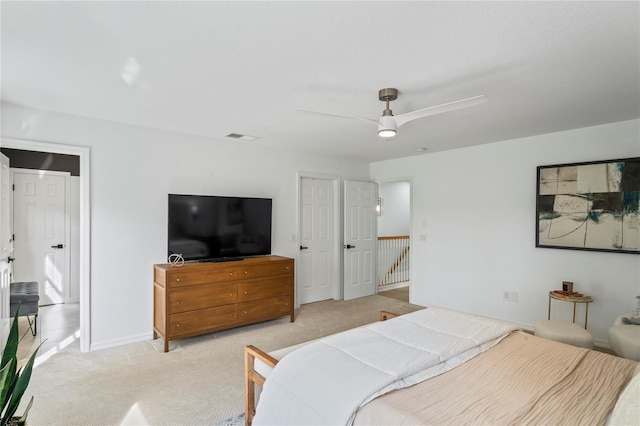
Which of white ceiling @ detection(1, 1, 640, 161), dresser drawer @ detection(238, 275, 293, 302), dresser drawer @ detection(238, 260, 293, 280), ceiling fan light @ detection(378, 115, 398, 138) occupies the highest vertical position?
white ceiling @ detection(1, 1, 640, 161)

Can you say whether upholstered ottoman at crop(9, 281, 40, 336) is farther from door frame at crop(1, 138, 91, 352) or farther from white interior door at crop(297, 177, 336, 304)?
white interior door at crop(297, 177, 336, 304)

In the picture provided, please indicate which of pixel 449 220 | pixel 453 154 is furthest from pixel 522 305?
pixel 453 154

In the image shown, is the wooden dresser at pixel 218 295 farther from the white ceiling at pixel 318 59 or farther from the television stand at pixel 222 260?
the white ceiling at pixel 318 59

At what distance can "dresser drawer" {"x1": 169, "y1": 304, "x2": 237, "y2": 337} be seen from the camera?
362 centimetres

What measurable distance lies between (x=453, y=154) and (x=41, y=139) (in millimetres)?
4931

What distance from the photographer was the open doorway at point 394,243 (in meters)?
6.66

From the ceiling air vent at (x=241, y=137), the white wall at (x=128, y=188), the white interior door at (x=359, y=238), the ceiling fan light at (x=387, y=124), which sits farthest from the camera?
the white interior door at (x=359, y=238)

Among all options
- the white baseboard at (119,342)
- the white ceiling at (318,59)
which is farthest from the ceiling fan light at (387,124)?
the white baseboard at (119,342)

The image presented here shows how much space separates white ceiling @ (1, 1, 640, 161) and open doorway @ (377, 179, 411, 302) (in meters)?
3.13

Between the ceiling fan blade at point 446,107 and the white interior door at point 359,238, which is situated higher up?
the ceiling fan blade at point 446,107

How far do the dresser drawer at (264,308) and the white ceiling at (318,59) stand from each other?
2.15 meters

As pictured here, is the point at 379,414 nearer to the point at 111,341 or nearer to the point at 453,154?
the point at 111,341

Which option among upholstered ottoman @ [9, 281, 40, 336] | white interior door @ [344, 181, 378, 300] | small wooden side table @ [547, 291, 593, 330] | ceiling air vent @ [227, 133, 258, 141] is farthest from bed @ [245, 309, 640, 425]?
white interior door @ [344, 181, 378, 300]

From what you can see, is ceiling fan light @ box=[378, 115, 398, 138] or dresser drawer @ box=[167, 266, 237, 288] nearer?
ceiling fan light @ box=[378, 115, 398, 138]
